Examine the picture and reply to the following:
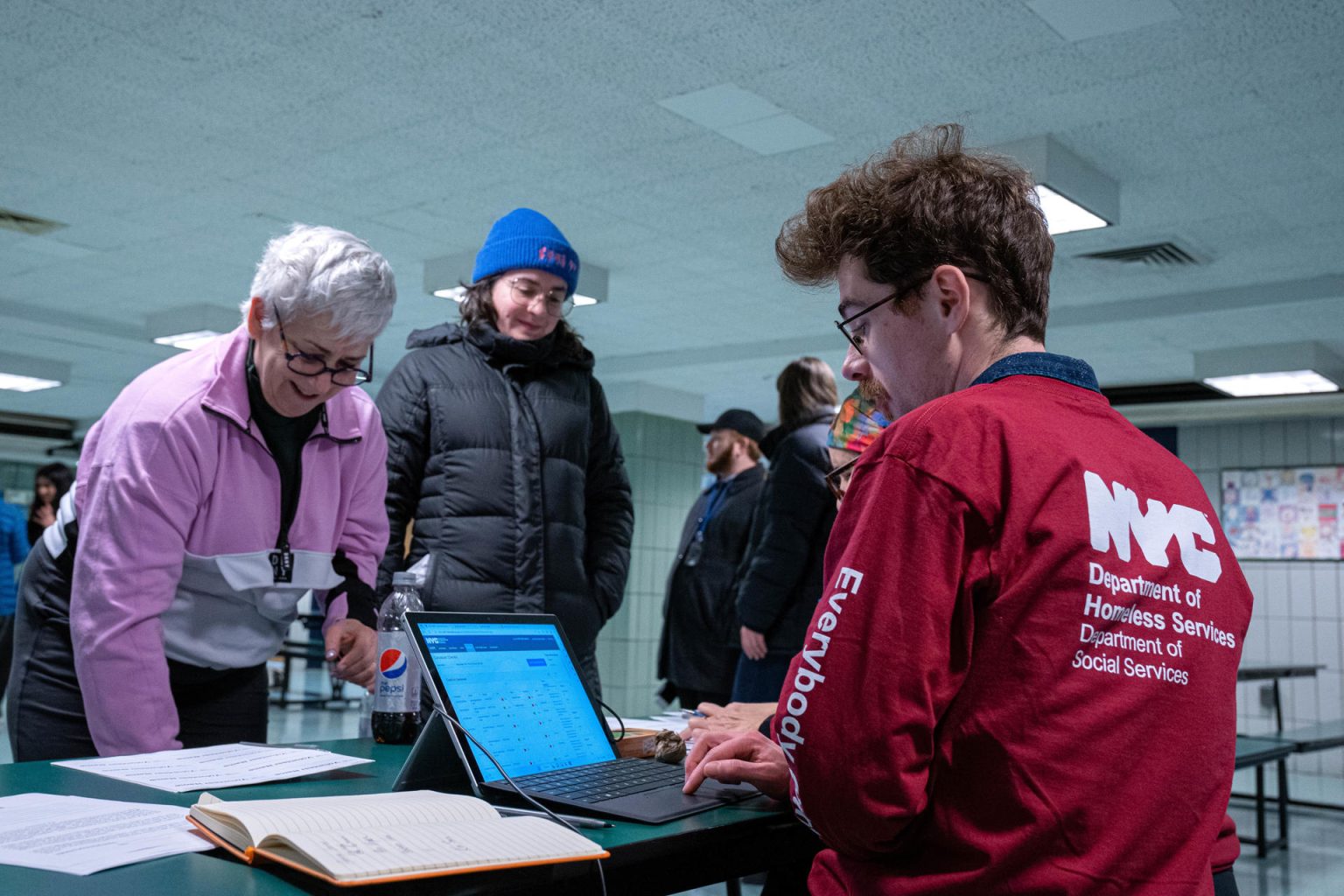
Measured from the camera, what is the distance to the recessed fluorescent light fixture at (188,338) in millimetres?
7327

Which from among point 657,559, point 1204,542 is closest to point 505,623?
point 1204,542

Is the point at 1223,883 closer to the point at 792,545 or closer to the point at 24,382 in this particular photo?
the point at 792,545

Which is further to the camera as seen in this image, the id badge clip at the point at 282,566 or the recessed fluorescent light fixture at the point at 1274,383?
the recessed fluorescent light fixture at the point at 1274,383

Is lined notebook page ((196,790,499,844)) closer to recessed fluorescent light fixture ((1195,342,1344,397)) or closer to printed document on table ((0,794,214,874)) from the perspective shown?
printed document on table ((0,794,214,874))

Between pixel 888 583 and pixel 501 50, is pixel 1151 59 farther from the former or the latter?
pixel 888 583

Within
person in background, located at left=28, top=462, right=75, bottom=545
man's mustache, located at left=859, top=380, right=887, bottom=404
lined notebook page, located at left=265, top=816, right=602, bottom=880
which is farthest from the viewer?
person in background, located at left=28, top=462, right=75, bottom=545

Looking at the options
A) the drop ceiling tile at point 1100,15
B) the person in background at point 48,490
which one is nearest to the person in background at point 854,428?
the drop ceiling tile at point 1100,15

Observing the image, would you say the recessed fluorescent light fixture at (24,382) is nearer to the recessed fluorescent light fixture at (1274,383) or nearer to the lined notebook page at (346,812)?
the recessed fluorescent light fixture at (1274,383)

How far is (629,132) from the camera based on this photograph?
13.7 feet

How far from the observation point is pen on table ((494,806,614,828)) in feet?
3.35

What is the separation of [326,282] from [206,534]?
0.40 metres

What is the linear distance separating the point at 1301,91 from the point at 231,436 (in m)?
3.63

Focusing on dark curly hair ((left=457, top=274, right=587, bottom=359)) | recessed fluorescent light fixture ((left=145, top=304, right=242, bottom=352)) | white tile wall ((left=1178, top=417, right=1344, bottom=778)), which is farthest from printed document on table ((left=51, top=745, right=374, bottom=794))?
white tile wall ((left=1178, top=417, right=1344, bottom=778))

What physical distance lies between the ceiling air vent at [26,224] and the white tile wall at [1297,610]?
8.37 m
